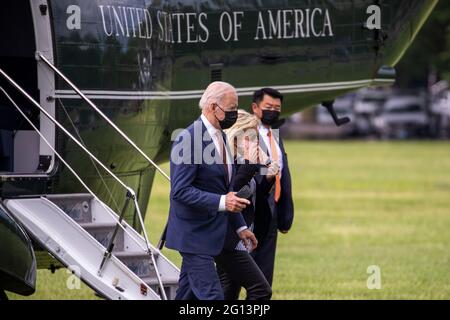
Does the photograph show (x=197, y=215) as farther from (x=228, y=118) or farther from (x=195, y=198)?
(x=228, y=118)

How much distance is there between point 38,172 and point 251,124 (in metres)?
1.75

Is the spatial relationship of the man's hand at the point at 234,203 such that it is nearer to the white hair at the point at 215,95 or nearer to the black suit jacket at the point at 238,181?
the black suit jacket at the point at 238,181

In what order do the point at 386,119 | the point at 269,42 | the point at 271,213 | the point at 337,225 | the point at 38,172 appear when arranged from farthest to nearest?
the point at 386,119, the point at 337,225, the point at 269,42, the point at 271,213, the point at 38,172

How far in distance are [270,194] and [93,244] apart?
1787 millimetres

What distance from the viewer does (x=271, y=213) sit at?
1030 centimetres

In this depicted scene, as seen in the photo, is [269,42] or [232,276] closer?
[232,276]

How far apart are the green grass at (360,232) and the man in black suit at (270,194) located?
113 inches

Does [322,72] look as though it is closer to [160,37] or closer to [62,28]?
[160,37]

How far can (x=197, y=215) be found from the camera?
855 centimetres

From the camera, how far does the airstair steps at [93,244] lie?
9070 mm

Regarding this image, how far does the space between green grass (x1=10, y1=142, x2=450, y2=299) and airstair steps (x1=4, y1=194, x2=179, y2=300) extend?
3608 mm

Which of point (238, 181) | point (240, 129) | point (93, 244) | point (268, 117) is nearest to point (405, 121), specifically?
point (268, 117)

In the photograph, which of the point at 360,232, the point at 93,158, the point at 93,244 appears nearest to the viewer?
the point at 93,244

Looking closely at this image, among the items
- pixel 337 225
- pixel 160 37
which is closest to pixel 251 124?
pixel 160 37
